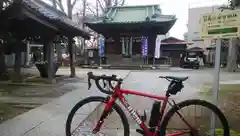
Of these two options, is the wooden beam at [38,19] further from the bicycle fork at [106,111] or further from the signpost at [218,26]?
the signpost at [218,26]

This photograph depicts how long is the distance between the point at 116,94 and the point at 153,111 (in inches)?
22.1

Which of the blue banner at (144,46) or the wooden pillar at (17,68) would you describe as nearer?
the wooden pillar at (17,68)

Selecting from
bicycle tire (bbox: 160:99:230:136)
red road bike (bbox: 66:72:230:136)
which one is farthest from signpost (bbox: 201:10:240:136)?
red road bike (bbox: 66:72:230:136)

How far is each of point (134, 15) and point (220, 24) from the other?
914 inches

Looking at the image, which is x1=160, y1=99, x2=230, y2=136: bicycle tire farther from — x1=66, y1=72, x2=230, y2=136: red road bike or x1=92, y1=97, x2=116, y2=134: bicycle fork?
x1=92, y1=97, x2=116, y2=134: bicycle fork

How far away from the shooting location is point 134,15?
27.0m

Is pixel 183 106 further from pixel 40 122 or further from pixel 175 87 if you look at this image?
pixel 40 122

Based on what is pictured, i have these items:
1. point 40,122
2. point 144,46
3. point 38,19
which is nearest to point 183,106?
point 40,122

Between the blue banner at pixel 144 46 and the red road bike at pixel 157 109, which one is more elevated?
the blue banner at pixel 144 46

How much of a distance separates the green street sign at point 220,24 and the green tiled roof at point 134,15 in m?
19.4

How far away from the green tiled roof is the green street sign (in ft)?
63.7

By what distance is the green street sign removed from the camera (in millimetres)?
4066

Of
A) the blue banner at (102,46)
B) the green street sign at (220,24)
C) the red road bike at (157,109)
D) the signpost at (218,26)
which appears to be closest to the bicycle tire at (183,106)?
the red road bike at (157,109)

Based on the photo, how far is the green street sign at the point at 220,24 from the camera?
4066mm
